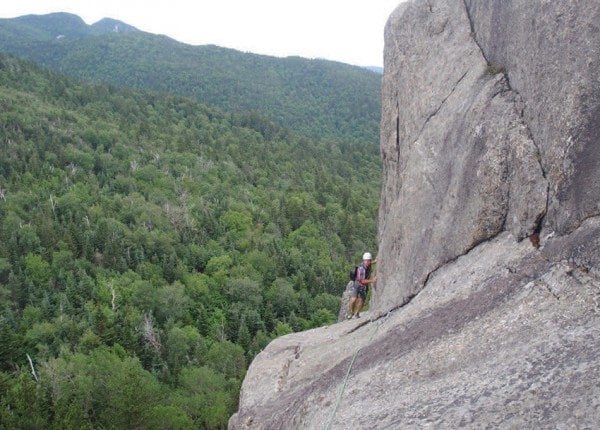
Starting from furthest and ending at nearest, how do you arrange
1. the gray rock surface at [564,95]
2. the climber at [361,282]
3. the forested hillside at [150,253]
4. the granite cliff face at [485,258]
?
the forested hillside at [150,253] < the climber at [361,282] < the gray rock surface at [564,95] < the granite cliff face at [485,258]

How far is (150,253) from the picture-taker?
7900 cm

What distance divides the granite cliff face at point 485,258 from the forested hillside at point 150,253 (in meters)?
26.0

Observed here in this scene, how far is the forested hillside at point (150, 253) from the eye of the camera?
1618 inches

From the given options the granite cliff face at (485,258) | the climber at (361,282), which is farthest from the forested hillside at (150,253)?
the granite cliff face at (485,258)

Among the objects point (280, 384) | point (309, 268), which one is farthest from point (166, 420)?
point (309, 268)

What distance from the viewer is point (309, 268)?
78.1 metres

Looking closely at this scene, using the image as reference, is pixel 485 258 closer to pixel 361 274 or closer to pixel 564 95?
pixel 564 95

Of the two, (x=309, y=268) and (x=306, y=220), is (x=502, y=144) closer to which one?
(x=309, y=268)

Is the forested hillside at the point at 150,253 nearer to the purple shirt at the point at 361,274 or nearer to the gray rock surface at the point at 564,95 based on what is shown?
the purple shirt at the point at 361,274

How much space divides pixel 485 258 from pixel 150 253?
A: 7431 centimetres

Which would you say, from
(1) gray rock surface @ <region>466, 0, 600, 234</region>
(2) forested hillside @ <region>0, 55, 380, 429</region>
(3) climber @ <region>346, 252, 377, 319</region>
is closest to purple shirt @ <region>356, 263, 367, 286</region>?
(3) climber @ <region>346, 252, 377, 319</region>

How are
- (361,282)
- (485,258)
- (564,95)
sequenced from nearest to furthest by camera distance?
(564,95)
(485,258)
(361,282)

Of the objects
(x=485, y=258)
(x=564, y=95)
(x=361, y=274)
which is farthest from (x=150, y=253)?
(x=564, y=95)

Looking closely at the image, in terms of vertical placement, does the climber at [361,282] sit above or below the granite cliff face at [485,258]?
below
